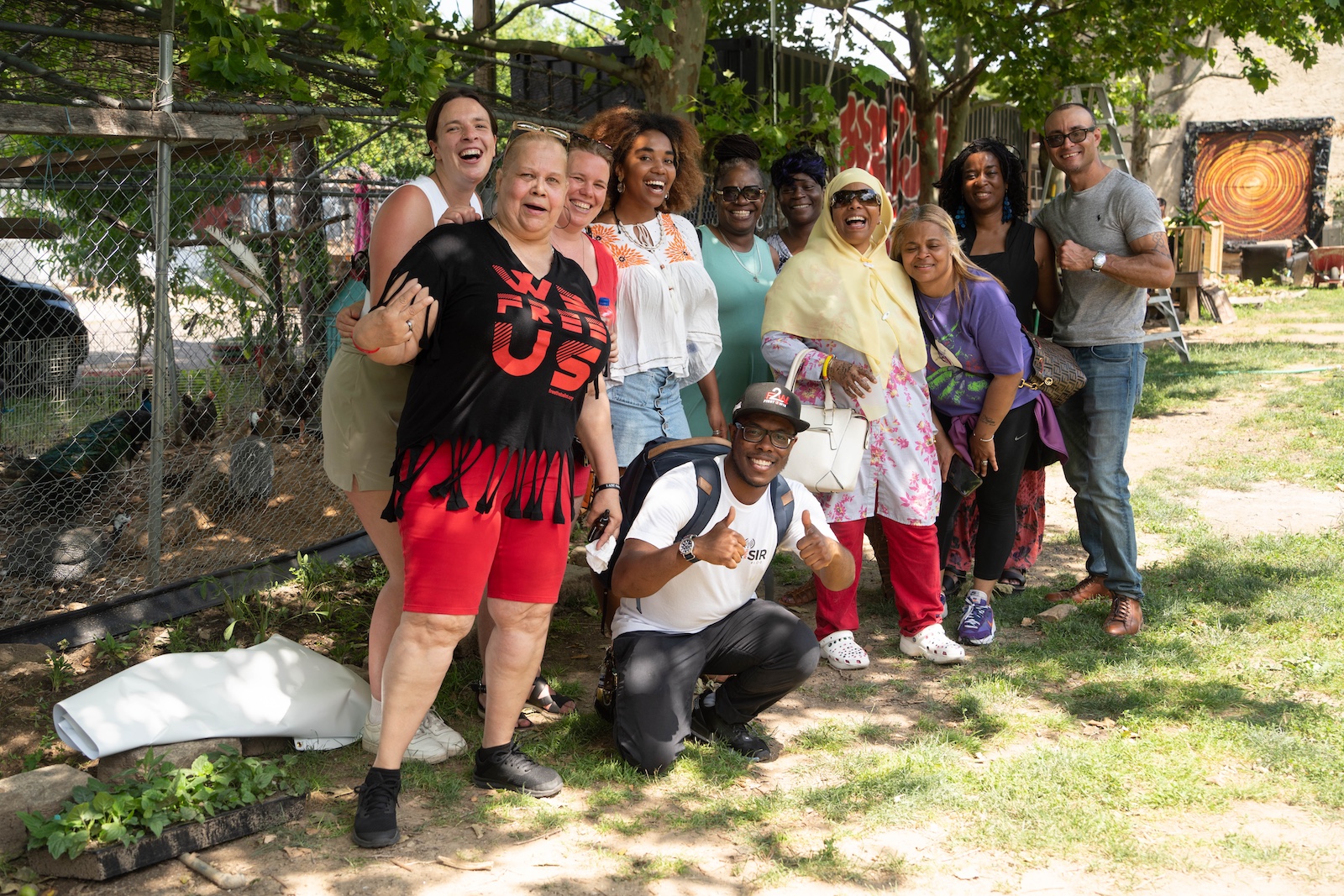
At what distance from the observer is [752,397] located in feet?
10.8

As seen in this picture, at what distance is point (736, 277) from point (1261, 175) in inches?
907

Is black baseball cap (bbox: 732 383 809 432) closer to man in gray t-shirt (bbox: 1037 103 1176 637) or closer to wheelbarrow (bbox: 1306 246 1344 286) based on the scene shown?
man in gray t-shirt (bbox: 1037 103 1176 637)

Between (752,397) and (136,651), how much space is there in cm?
265

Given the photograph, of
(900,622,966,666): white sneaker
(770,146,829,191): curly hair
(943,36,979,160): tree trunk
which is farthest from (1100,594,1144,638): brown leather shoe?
(943,36,979,160): tree trunk

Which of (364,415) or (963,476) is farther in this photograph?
(963,476)

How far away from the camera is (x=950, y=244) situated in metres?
4.22

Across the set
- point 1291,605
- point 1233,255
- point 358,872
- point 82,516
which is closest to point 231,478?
point 82,516

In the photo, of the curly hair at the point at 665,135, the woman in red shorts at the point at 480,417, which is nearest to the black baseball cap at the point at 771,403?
the woman in red shorts at the point at 480,417

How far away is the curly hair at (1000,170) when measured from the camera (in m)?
4.63

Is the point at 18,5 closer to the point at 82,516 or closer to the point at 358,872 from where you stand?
the point at 82,516

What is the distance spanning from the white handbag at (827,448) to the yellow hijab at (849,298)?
0.19 m

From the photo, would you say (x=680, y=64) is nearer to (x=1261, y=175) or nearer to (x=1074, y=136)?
(x=1074, y=136)

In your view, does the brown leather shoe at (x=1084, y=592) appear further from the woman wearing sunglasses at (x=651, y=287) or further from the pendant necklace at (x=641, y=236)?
the pendant necklace at (x=641, y=236)

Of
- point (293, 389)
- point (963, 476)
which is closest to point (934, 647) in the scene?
point (963, 476)
